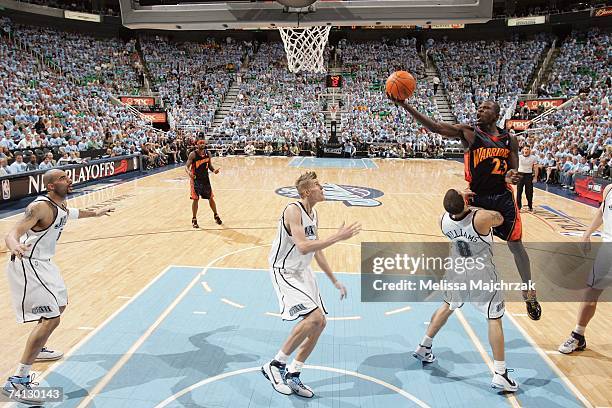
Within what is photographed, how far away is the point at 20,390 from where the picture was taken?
3547mm

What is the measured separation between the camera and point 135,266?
699 cm

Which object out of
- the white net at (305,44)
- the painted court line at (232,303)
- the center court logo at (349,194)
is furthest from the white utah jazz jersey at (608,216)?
the center court logo at (349,194)

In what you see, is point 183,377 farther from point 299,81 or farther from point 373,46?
point 373,46

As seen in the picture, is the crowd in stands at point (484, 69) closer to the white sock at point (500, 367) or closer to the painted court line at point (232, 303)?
the painted court line at point (232, 303)

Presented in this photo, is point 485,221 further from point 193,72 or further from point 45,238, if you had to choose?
point 193,72

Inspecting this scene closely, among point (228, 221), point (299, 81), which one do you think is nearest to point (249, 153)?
point (299, 81)

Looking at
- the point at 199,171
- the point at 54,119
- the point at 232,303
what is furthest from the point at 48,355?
the point at 54,119

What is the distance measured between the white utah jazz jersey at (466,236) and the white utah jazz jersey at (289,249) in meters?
1.15

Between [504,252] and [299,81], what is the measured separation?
26.3 metres

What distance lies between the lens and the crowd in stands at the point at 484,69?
30.2 meters

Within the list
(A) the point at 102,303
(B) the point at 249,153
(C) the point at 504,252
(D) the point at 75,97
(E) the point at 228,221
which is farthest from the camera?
(B) the point at 249,153

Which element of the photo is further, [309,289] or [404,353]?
[404,353]

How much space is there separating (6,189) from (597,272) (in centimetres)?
1198

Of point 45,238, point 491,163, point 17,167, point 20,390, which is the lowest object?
point 20,390
